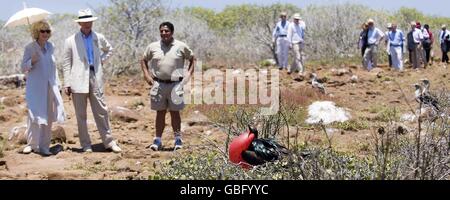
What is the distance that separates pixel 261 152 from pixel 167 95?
7.71 feet

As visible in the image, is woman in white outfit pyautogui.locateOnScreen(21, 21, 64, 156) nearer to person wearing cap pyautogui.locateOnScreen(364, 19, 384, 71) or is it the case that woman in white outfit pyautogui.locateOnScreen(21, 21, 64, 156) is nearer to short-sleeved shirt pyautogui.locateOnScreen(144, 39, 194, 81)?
short-sleeved shirt pyautogui.locateOnScreen(144, 39, 194, 81)

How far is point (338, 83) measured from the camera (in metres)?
14.5

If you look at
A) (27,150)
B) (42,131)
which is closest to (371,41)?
(42,131)

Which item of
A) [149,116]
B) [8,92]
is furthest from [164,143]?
[8,92]

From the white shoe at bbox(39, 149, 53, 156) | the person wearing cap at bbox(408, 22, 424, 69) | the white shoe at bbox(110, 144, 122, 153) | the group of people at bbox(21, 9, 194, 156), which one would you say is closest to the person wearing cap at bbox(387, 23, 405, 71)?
the person wearing cap at bbox(408, 22, 424, 69)

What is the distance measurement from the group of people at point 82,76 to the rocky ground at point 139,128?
335 mm

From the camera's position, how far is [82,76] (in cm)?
746

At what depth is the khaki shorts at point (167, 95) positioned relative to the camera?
7.62m

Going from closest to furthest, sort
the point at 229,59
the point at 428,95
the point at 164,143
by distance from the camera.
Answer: the point at 164,143
the point at 428,95
the point at 229,59

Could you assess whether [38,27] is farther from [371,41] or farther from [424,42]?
[424,42]
